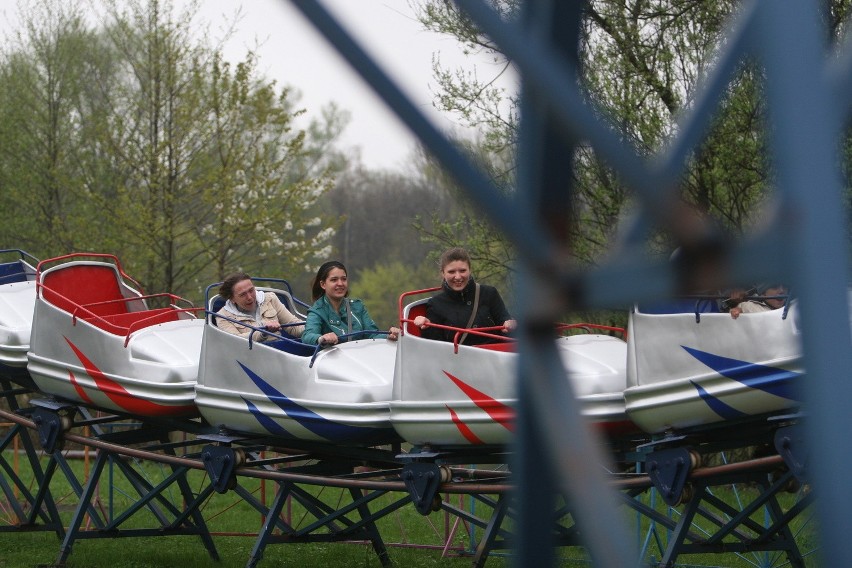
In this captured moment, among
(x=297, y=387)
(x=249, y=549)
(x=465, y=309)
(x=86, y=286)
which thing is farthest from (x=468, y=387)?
(x=249, y=549)

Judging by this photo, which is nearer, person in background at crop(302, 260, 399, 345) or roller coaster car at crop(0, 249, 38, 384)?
person in background at crop(302, 260, 399, 345)

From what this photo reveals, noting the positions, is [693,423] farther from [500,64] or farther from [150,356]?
[500,64]

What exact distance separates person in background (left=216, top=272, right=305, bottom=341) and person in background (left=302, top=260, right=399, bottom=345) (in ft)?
1.03

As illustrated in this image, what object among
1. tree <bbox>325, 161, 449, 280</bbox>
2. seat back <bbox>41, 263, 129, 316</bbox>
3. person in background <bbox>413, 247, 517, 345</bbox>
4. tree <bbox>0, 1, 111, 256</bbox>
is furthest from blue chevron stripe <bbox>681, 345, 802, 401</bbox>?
tree <bbox>0, 1, 111, 256</bbox>

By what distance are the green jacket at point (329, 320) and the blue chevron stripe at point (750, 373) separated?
2.46 meters

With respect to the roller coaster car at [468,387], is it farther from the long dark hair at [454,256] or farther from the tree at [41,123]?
the tree at [41,123]

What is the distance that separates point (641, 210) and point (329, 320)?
21.3ft

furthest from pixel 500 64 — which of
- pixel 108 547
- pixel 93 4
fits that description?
pixel 93 4

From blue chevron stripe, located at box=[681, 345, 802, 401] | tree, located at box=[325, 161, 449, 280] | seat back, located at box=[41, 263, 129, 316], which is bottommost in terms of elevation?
blue chevron stripe, located at box=[681, 345, 802, 401]

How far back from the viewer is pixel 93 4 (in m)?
22.8

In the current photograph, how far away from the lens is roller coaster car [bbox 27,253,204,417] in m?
7.93

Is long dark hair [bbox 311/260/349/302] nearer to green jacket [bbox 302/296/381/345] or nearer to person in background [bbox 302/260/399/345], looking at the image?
person in background [bbox 302/260/399/345]

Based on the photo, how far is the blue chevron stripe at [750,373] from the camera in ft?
17.7

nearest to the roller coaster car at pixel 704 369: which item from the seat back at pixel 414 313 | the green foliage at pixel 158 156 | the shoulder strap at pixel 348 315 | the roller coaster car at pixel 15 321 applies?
the seat back at pixel 414 313
